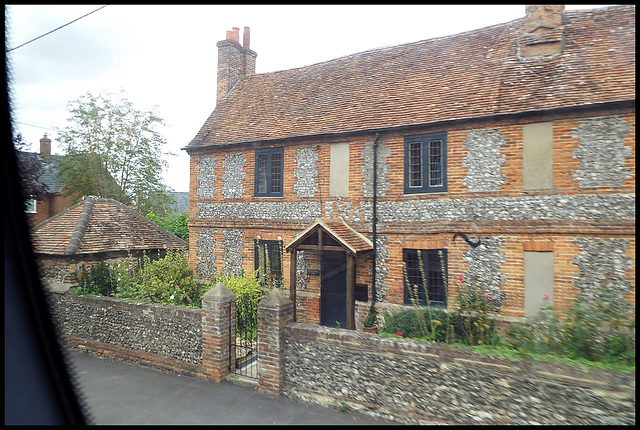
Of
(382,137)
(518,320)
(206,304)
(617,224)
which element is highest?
(382,137)

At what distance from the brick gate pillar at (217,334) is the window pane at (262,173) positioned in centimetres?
616

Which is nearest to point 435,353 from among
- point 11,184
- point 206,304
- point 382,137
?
point 206,304

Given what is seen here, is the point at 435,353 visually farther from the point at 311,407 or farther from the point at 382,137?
the point at 382,137

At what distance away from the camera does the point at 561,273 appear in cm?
962

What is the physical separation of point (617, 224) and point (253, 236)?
407 inches

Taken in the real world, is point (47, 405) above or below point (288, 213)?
below

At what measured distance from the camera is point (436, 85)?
12.2 m

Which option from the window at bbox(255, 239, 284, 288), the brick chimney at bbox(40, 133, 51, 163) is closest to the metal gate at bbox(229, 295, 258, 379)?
the window at bbox(255, 239, 284, 288)

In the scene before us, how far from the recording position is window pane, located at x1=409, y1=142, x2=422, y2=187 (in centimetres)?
1153

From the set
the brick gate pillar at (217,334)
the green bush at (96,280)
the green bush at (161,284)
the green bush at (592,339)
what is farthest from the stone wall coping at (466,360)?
the green bush at (96,280)

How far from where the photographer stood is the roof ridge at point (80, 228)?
36.6 feet

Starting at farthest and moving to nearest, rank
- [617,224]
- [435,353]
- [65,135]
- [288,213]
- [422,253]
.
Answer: [65,135]
[288,213]
[422,253]
[617,224]
[435,353]

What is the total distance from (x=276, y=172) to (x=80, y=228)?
20.9ft

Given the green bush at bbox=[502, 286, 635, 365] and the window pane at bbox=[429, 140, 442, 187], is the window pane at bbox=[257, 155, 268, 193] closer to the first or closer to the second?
the window pane at bbox=[429, 140, 442, 187]
